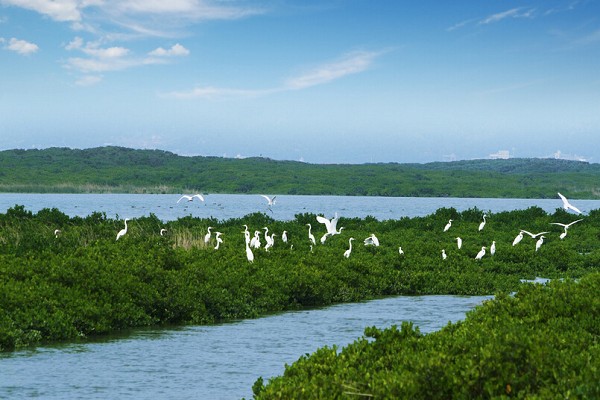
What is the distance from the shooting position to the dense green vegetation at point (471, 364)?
9555mm

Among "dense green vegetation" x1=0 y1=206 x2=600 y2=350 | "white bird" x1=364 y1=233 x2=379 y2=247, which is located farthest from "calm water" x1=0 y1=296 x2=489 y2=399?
"white bird" x1=364 y1=233 x2=379 y2=247

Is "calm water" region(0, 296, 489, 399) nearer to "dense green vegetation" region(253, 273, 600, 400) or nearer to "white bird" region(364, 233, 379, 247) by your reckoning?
"dense green vegetation" region(253, 273, 600, 400)

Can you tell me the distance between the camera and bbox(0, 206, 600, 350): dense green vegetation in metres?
20.7

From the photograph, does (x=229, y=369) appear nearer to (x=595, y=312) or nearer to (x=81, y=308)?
(x=81, y=308)

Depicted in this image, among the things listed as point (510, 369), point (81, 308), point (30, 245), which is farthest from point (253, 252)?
point (510, 369)

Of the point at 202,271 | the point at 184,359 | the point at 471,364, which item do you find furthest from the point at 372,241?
the point at 471,364

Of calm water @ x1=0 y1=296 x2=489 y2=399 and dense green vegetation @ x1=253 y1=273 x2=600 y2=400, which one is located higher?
dense green vegetation @ x1=253 y1=273 x2=600 y2=400

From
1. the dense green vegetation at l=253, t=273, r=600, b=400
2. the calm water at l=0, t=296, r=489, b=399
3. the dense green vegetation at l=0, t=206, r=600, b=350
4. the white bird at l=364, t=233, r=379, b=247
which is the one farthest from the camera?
the white bird at l=364, t=233, r=379, b=247

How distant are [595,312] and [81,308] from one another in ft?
42.5

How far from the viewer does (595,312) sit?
1347cm

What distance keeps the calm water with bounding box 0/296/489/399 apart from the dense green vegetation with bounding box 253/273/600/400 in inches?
160

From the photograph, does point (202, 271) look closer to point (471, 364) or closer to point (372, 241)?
point (372, 241)

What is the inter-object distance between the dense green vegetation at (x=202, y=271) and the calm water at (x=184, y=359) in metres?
1.02

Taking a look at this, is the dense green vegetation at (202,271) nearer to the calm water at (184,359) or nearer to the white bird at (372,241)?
the white bird at (372,241)
